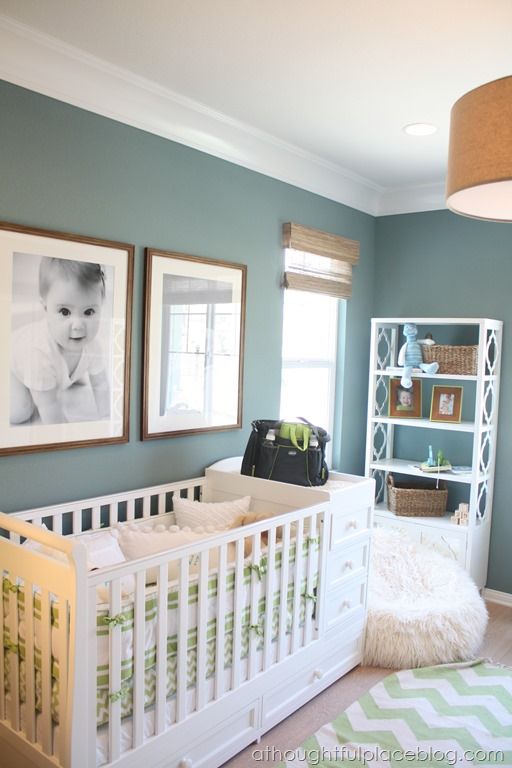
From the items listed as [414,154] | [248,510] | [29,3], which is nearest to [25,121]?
[29,3]

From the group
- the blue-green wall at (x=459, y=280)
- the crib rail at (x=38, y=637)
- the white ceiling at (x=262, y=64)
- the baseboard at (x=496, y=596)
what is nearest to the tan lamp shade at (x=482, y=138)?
the white ceiling at (x=262, y=64)

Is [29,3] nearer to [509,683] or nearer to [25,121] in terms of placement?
[25,121]

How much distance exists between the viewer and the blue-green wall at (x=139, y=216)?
7.28 feet

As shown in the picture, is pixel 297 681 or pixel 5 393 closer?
pixel 5 393

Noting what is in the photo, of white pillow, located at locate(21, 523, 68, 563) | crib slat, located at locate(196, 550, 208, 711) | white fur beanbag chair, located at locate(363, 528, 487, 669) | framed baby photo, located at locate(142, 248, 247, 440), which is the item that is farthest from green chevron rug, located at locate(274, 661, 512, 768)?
framed baby photo, located at locate(142, 248, 247, 440)

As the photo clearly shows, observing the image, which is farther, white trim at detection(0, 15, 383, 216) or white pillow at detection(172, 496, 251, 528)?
white pillow at detection(172, 496, 251, 528)

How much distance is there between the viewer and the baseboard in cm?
367

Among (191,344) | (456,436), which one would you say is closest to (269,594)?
(191,344)

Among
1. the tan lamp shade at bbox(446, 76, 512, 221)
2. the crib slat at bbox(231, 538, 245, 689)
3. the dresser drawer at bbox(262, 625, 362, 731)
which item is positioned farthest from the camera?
the dresser drawer at bbox(262, 625, 362, 731)

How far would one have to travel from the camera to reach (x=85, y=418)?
2438mm

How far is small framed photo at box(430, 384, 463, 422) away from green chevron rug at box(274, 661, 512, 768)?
1387 mm

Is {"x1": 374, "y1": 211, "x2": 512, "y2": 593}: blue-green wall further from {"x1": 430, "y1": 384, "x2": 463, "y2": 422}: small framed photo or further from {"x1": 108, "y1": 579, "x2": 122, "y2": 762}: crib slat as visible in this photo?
{"x1": 108, "y1": 579, "x2": 122, "y2": 762}: crib slat

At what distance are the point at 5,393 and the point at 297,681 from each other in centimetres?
151

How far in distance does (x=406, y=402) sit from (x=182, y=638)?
7.64ft
